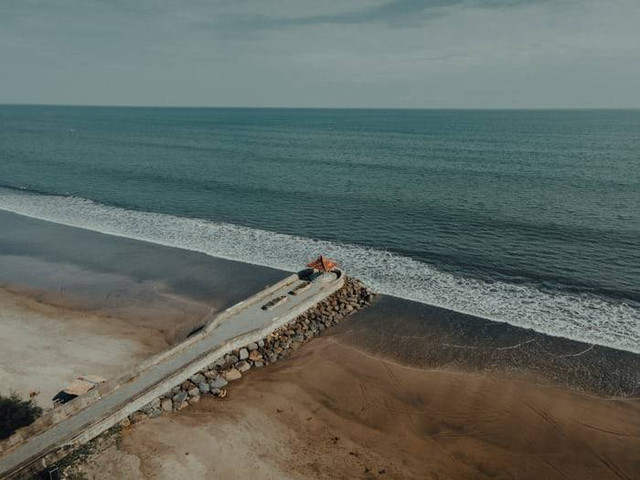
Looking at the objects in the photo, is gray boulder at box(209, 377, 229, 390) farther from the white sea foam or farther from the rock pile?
the white sea foam

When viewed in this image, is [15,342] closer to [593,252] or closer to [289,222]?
[289,222]

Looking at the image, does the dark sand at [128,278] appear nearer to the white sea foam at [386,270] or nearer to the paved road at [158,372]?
the white sea foam at [386,270]

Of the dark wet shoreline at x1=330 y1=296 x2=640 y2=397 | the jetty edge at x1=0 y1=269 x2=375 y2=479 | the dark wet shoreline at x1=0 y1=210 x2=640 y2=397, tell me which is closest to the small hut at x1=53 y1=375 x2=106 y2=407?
the jetty edge at x1=0 y1=269 x2=375 y2=479

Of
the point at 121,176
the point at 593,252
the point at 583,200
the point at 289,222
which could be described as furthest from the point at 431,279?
the point at 121,176

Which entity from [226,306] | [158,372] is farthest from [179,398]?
[226,306]

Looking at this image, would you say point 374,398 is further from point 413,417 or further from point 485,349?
point 485,349
